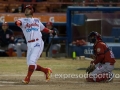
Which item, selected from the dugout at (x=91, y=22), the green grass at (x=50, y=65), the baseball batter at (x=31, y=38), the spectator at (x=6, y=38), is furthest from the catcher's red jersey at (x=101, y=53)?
the spectator at (x=6, y=38)

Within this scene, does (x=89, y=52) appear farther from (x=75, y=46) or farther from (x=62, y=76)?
(x=62, y=76)

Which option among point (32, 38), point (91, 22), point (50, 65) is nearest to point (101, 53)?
point (32, 38)

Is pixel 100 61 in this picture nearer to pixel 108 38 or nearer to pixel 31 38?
pixel 31 38

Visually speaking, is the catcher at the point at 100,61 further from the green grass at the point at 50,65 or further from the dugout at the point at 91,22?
the dugout at the point at 91,22

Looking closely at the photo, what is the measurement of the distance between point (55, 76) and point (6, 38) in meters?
5.92

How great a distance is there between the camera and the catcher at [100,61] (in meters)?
11.3

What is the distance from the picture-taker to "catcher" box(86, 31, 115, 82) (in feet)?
37.2

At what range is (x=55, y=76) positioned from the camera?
41.5 ft

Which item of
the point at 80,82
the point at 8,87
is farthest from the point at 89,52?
the point at 8,87

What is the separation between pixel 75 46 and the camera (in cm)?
1764

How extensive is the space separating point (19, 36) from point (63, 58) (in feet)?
9.13

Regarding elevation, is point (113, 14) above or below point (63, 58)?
above

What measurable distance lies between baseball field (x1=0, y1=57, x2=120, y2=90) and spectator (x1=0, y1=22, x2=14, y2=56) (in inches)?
38.9

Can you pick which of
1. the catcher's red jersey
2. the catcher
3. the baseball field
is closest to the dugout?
the baseball field
